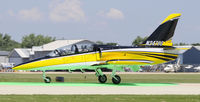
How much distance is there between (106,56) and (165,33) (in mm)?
5612

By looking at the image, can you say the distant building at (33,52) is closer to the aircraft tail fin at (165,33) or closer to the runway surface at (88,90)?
the aircraft tail fin at (165,33)

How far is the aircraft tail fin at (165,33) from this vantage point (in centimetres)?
2995

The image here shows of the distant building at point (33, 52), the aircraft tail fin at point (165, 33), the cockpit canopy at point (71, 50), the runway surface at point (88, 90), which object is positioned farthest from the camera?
the distant building at point (33, 52)

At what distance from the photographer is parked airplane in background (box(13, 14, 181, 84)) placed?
27219mm

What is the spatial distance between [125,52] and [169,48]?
3.63m

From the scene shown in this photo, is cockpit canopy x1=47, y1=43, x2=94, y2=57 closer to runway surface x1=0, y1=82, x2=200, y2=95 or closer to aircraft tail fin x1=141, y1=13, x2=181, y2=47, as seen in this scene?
runway surface x1=0, y1=82, x2=200, y2=95
